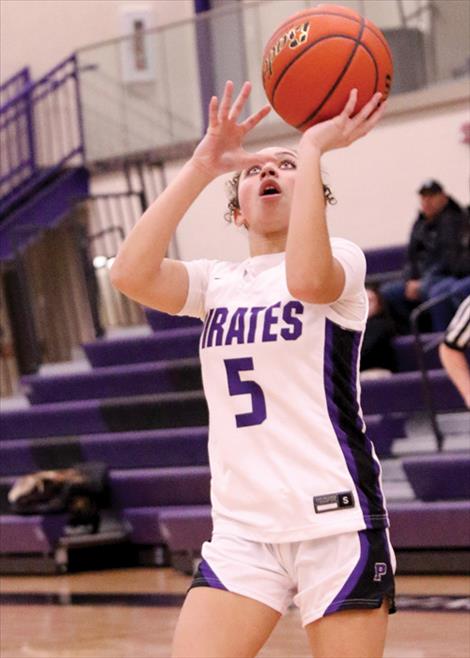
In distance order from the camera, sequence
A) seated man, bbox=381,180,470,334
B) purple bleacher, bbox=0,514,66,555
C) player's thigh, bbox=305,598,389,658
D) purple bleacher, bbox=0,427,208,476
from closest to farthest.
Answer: player's thigh, bbox=305,598,389,658
seated man, bbox=381,180,470,334
purple bleacher, bbox=0,514,66,555
purple bleacher, bbox=0,427,208,476

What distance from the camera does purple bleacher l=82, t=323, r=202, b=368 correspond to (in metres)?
8.77

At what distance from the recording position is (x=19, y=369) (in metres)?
11.3

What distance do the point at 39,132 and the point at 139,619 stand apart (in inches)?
258

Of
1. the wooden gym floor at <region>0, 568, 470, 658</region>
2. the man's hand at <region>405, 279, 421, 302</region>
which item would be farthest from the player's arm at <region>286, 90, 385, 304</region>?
the man's hand at <region>405, 279, 421, 302</region>

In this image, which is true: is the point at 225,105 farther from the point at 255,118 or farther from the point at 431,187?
the point at 431,187

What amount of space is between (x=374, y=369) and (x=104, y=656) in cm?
305

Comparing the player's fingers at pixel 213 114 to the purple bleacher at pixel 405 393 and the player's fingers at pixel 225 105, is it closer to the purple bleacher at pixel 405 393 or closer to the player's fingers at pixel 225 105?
the player's fingers at pixel 225 105

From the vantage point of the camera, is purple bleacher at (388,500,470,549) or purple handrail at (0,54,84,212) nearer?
purple bleacher at (388,500,470,549)

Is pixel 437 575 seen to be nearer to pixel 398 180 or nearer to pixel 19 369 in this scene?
pixel 398 180

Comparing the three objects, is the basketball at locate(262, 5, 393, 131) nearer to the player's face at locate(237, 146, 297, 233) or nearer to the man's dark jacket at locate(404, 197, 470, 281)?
the player's face at locate(237, 146, 297, 233)

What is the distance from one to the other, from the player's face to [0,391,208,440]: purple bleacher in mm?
5406

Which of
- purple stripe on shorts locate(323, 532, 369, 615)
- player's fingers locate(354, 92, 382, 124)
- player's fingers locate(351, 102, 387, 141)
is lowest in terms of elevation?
purple stripe on shorts locate(323, 532, 369, 615)

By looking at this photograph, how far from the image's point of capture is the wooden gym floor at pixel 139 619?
16.1 ft

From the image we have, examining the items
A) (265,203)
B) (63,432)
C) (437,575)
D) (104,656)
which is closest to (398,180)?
(63,432)
